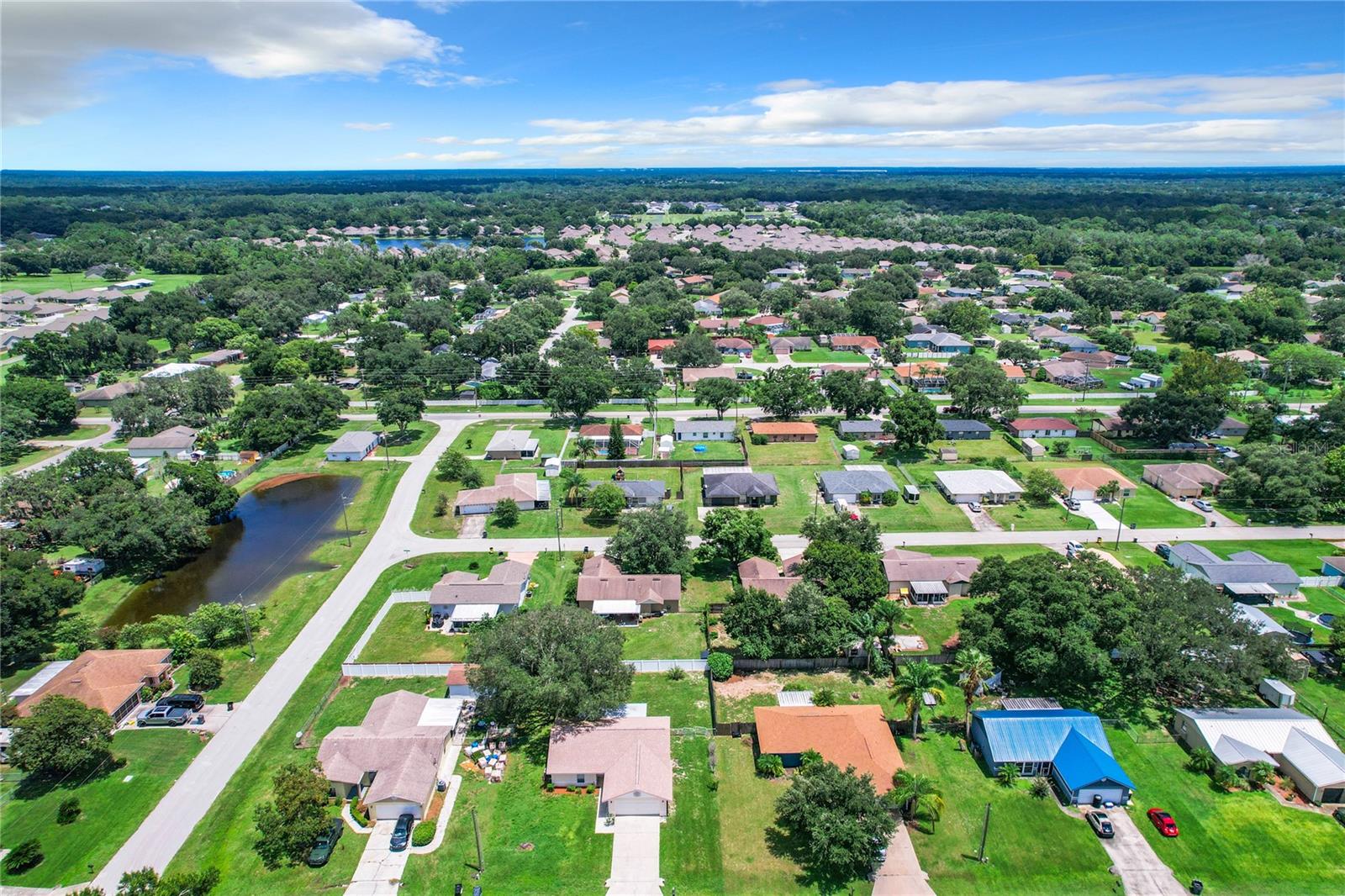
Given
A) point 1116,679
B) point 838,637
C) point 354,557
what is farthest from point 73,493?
point 1116,679

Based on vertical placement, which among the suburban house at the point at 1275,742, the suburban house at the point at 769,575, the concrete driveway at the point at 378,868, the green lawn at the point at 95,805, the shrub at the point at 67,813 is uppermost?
the suburban house at the point at 769,575

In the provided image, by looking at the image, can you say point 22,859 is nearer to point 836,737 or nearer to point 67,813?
point 67,813

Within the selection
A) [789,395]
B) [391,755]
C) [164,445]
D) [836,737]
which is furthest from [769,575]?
[164,445]

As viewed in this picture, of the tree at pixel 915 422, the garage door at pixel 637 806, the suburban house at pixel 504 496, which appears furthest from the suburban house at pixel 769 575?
the tree at pixel 915 422

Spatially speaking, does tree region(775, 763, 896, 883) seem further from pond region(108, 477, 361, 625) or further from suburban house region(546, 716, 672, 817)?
pond region(108, 477, 361, 625)

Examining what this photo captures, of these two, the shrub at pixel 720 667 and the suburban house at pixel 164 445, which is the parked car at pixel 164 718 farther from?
the suburban house at pixel 164 445
